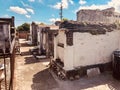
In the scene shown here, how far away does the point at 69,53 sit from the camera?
791 centimetres

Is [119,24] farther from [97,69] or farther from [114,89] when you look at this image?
[114,89]

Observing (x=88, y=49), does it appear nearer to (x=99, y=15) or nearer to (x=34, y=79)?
(x=34, y=79)

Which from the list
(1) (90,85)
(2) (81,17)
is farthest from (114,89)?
(2) (81,17)

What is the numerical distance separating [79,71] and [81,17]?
23002mm

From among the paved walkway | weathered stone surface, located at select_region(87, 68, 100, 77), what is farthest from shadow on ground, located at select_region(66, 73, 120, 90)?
weathered stone surface, located at select_region(87, 68, 100, 77)

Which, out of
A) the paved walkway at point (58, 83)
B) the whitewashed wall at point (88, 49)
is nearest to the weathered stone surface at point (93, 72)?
the paved walkway at point (58, 83)

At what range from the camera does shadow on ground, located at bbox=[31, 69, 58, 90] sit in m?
6.96

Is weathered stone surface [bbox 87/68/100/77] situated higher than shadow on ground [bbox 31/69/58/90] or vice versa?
weathered stone surface [bbox 87/68/100/77]

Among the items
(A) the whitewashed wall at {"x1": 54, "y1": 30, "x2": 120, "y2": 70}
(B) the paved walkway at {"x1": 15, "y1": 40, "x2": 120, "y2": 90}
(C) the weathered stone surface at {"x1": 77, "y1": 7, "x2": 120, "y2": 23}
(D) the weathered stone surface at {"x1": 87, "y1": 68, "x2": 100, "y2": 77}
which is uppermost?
(C) the weathered stone surface at {"x1": 77, "y1": 7, "x2": 120, "y2": 23}

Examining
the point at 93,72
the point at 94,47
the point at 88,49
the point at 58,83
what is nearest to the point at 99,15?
the point at 94,47

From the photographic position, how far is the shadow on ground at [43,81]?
22.8 feet

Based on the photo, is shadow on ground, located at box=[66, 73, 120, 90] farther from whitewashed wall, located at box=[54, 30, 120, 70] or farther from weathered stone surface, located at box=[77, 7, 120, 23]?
weathered stone surface, located at box=[77, 7, 120, 23]

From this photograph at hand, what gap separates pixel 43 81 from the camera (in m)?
7.73

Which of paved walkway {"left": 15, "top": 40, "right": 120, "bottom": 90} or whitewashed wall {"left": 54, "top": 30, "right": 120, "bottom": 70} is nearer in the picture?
paved walkway {"left": 15, "top": 40, "right": 120, "bottom": 90}
